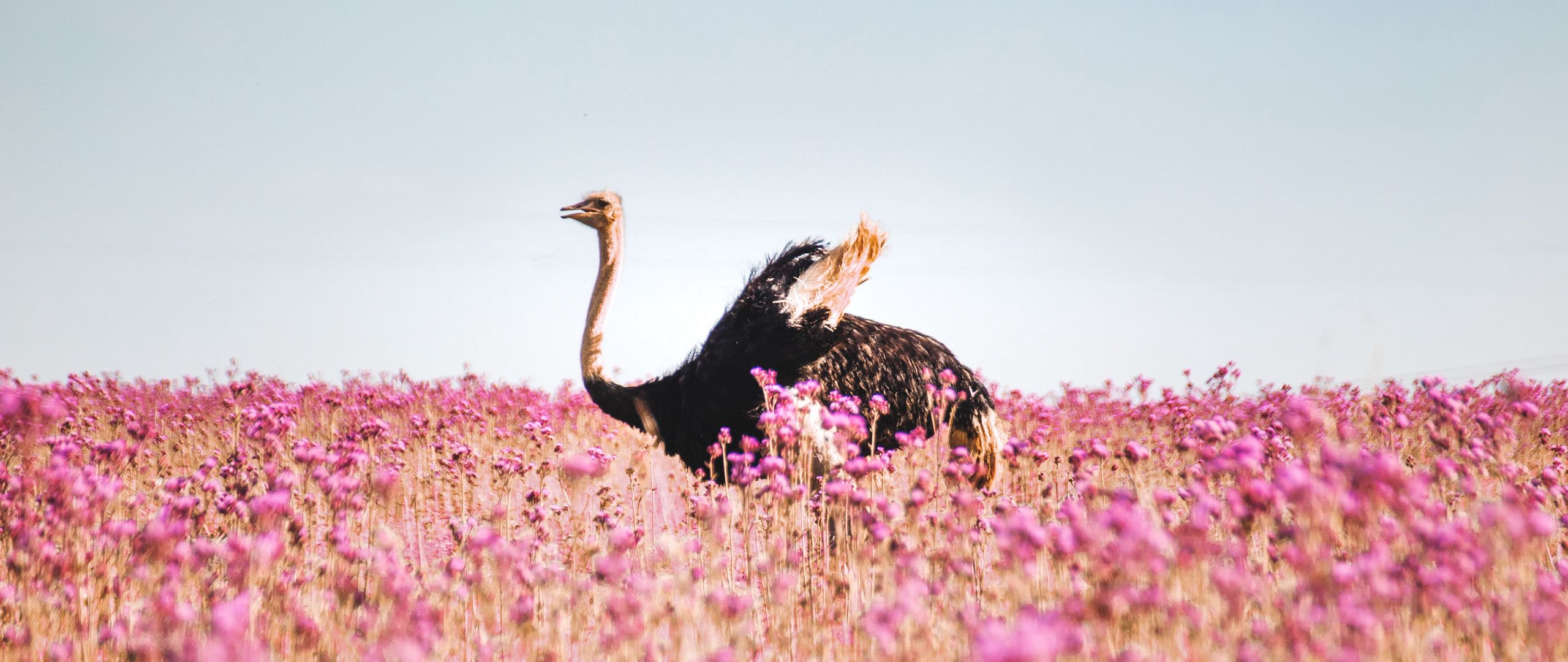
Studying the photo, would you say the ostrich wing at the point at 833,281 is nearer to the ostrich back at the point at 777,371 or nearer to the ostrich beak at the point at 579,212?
the ostrich back at the point at 777,371

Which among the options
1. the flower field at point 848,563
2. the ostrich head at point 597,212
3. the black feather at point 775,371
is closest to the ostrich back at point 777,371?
the black feather at point 775,371

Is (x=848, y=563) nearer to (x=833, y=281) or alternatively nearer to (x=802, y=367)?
(x=802, y=367)

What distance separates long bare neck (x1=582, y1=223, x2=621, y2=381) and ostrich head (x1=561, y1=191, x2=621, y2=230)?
5 cm

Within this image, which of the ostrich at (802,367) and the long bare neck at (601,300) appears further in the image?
the long bare neck at (601,300)

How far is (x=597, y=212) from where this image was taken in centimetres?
676

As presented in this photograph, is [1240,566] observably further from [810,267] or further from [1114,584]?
[810,267]

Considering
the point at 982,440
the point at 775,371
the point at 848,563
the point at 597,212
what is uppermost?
the point at 597,212

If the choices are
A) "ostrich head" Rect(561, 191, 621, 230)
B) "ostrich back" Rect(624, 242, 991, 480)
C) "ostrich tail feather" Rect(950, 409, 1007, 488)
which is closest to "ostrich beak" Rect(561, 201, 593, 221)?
"ostrich head" Rect(561, 191, 621, 230)

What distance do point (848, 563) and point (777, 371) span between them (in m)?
1.55

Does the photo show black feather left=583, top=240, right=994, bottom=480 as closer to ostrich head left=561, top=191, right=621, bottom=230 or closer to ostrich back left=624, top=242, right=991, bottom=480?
ostrich back left=624, top=242, right=991, bottom=480

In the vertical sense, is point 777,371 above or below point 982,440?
above

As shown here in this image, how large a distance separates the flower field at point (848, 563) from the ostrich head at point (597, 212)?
2.37m

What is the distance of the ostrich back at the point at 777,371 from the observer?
5.09m

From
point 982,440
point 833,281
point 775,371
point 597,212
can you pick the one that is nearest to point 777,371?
point 775,371
